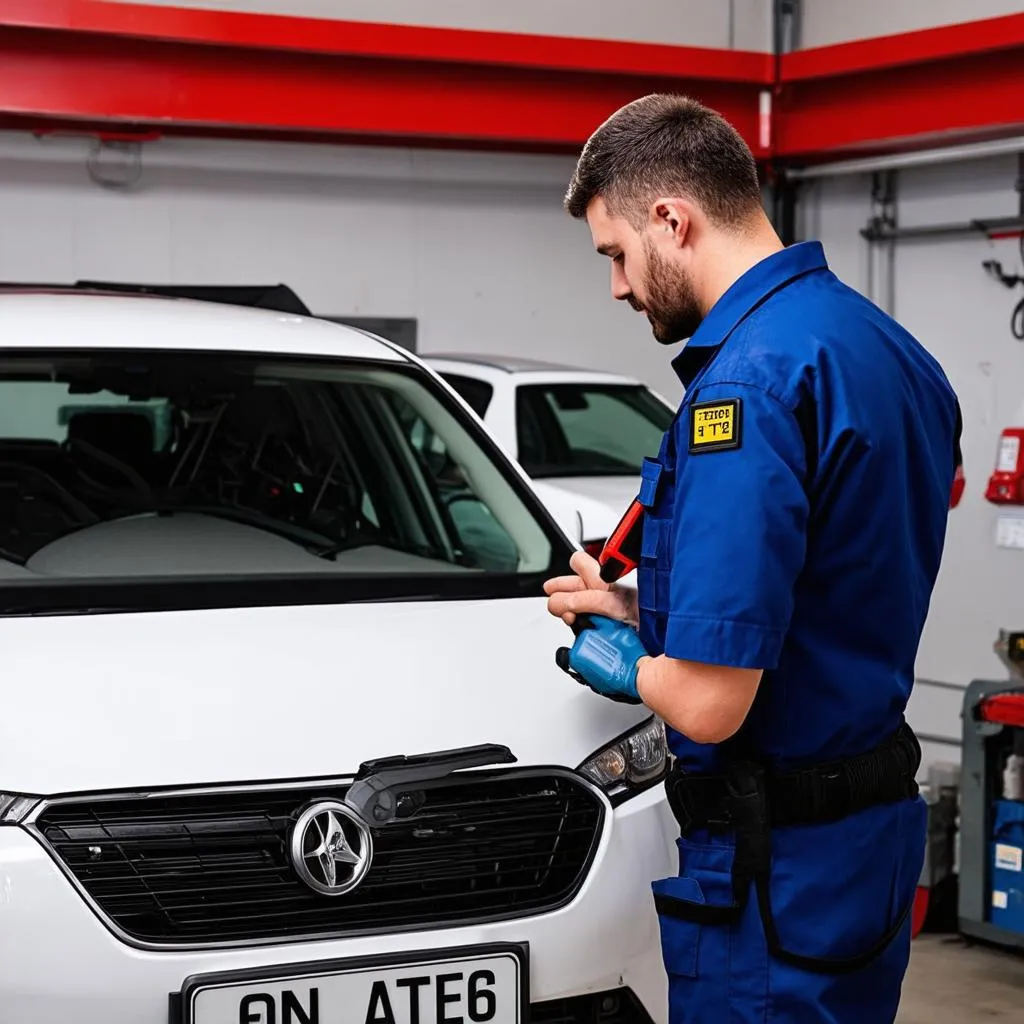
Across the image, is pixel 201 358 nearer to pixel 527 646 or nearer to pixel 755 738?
pixel 527 646

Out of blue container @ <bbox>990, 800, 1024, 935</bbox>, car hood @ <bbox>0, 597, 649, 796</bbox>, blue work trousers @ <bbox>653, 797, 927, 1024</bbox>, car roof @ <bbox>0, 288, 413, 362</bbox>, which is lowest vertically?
blue container @ <bbox>990, 800, 1024, 935</bbox>

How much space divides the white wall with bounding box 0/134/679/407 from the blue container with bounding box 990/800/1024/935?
16.8 feet

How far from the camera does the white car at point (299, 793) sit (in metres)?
2.13

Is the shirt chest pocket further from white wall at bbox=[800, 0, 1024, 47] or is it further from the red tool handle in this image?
white wall at bbox=[800, 0, 1024, 47]

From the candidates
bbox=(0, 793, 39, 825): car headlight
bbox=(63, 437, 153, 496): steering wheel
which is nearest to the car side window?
bbox=(63, 437, 153, 496): steering wheel

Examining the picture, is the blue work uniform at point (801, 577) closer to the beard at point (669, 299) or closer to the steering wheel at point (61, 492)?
the beard at point (669, 299)

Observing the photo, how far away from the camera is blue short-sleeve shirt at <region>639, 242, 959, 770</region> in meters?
1.76

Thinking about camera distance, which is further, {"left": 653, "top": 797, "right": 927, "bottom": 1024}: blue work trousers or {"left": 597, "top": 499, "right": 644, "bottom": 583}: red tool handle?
{"left": 597, "top": 499, "right": 644, "bottom": 583}: red tool handle

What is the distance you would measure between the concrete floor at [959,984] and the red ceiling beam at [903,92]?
161 inches

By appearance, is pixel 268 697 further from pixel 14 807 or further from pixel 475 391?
pixel 475 391

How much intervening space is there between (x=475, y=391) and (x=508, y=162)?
7.36 ft

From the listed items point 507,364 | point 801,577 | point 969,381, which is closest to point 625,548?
point 801,577

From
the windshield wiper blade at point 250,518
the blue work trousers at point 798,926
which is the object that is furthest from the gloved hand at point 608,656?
the windshield wiper blade at point 250,518

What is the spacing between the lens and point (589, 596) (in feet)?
7.01
